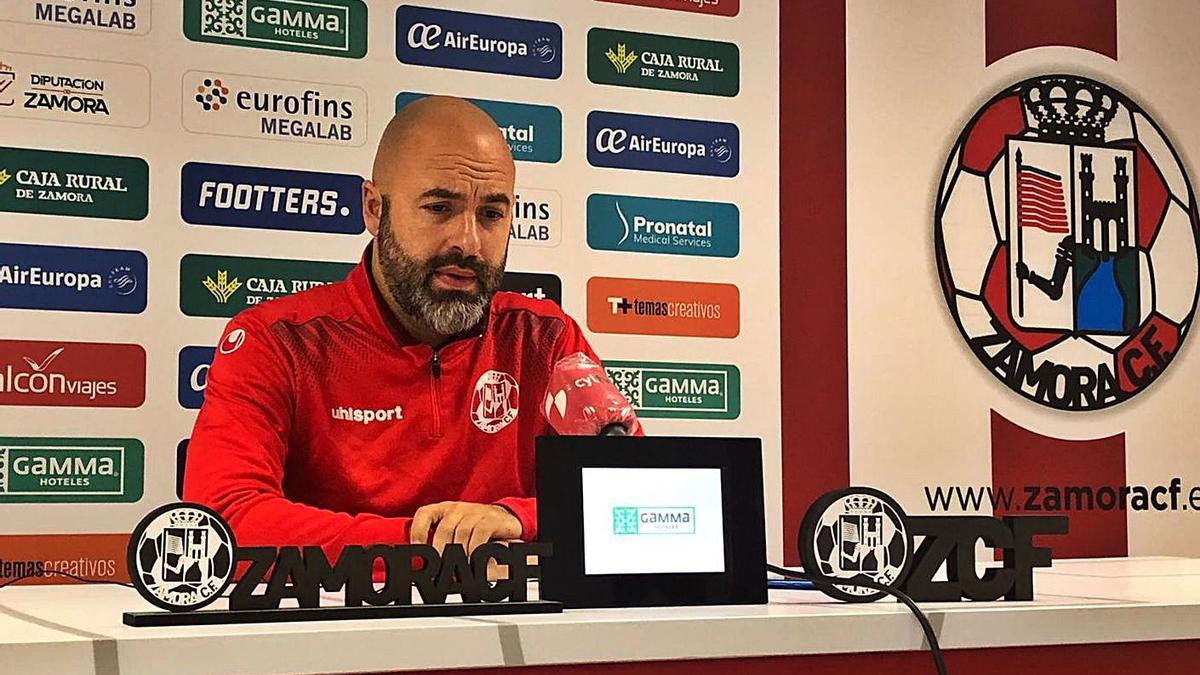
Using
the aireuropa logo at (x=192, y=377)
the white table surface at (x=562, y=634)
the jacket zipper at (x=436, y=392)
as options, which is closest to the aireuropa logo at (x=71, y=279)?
the aireuropa logo at (x=192, y=377)

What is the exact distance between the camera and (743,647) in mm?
1502

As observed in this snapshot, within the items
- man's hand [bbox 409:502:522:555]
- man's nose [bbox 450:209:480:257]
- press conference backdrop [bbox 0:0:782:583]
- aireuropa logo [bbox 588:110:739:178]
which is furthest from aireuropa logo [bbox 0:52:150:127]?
man's hand [bbox 409:502:522:555]

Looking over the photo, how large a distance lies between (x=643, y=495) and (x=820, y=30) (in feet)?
6.96

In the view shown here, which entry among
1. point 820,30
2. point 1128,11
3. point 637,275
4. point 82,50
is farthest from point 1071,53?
point 82,50

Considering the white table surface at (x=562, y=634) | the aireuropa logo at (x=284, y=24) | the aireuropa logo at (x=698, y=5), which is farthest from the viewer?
the aireuropa logo at (x=698, y=5)

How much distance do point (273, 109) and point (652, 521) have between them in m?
1.70

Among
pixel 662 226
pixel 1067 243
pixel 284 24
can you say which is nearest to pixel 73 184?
pixel 284 24

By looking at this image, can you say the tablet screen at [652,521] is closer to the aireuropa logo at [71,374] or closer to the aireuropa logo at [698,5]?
the aireuropa logo at [71,374]

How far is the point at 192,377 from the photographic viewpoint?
2.94 m

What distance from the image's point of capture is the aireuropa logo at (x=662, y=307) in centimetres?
326

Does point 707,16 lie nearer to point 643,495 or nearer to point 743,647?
point 643,495

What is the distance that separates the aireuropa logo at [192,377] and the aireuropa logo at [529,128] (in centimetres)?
80

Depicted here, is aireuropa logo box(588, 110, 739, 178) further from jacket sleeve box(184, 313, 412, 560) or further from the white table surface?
the white table surface

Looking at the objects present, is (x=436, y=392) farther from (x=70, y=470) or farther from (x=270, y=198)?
(x=70, y=470)
